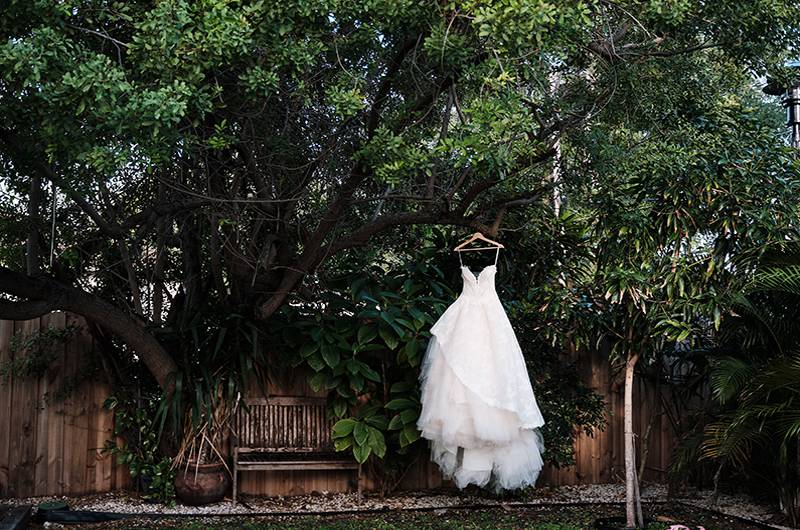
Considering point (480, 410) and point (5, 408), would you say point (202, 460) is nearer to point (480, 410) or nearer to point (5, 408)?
point (5, 408)

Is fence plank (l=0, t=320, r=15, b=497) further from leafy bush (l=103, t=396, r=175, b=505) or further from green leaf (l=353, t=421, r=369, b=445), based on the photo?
green leaf (l=353, t=421, r=369, b=445)

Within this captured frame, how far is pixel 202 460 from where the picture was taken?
568cm

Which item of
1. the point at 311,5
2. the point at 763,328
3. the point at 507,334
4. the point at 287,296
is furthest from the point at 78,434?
the point at 763,328

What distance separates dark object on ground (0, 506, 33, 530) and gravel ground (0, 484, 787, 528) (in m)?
0.47

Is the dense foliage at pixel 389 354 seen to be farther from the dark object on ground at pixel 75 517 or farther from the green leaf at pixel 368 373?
the dark object on ground at pixel 75 517

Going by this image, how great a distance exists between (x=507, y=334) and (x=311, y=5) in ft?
6.87

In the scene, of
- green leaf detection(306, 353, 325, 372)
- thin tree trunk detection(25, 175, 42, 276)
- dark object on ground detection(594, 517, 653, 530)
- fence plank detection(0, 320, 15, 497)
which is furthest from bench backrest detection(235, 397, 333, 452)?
dark object on ground detection(594, 517, 653, 530)

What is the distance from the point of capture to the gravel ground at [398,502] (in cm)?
556

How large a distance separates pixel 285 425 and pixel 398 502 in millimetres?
948

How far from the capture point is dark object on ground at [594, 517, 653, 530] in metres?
4.89

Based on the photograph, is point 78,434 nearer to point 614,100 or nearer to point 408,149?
point 408,149

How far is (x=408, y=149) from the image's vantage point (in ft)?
13.3

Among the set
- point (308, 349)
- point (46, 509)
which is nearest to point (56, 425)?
point (46, 509)

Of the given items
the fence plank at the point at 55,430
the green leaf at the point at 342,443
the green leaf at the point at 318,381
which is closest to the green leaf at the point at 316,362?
the green leaf at the point at 318,381
